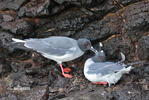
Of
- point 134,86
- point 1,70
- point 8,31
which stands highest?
point 8,31

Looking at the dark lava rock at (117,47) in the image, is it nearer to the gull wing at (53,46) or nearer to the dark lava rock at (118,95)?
the gull wing at (53,46)

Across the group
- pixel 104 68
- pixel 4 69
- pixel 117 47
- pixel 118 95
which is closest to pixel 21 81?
pixel 4 69

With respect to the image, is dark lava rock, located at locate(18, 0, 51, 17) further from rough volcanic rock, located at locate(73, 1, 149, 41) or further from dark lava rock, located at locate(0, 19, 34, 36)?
rough volcanic rock, located at locate(73, 1, 149, 41)

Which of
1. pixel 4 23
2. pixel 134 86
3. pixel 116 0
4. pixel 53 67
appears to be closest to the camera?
pixel 134 86

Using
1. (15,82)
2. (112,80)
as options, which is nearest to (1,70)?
(15,82)

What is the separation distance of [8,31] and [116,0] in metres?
2.54

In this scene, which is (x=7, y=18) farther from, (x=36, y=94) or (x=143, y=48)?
(x=143, y=48)

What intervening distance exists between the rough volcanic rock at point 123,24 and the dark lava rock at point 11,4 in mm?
1471

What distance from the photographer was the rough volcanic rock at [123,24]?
419 cm

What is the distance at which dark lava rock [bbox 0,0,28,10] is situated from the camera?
14.8 feet

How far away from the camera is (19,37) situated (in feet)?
15.2

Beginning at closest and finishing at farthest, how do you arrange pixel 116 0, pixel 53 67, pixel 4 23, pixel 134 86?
pixel 134 86
pixel 116 0
pixel 4 23
pixel 53 67

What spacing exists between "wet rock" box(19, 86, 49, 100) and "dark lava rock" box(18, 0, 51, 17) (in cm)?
162

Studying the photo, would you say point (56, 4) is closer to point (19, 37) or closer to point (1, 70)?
point (19, 37)
